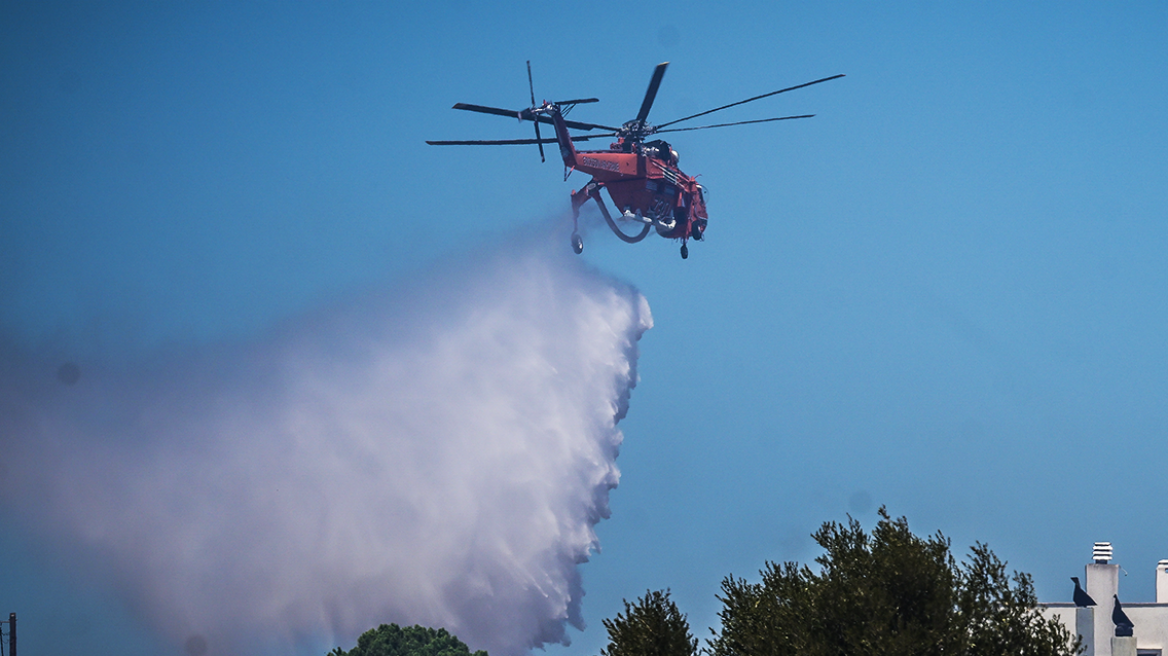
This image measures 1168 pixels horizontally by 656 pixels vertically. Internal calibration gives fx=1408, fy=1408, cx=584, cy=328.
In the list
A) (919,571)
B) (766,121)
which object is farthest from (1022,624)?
(766,121)

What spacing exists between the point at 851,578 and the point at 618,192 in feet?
140

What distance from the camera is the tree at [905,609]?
2783cm

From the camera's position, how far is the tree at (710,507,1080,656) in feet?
91.3

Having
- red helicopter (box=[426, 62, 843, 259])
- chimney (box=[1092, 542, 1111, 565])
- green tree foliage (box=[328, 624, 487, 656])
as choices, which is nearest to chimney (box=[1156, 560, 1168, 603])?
chimney (box=[1092, 542, 1111, 565])

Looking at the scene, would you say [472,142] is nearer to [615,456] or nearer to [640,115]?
[640,115]

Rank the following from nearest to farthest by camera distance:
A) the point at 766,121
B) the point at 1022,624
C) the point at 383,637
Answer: the point at 1022,624
the point at 766,121
the point at 383,637

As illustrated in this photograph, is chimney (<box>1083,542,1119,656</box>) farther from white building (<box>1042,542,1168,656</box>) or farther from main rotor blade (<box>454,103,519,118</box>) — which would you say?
main rotor blade (<box>454,103,519,118</box>)

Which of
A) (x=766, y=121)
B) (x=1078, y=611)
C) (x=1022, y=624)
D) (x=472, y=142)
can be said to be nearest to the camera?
(x=1022, y=624)

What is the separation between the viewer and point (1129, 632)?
48.6 metres

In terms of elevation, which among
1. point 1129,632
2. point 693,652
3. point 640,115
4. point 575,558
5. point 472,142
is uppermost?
point 640,115

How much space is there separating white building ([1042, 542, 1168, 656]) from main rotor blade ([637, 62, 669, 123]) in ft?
89.1

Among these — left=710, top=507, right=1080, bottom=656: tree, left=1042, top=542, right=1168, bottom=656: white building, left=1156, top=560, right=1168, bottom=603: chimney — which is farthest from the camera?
left=1156, top=560, right=1168, bottom=603: chimney

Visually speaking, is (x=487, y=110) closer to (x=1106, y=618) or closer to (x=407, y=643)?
(x=1106, y=618)

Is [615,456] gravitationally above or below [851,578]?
above
